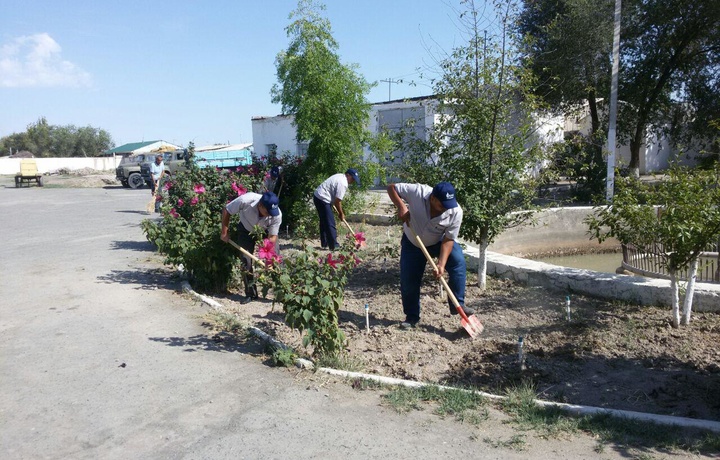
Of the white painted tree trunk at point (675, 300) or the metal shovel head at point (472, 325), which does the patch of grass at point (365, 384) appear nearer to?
the metal shovel head at point (472, 325)

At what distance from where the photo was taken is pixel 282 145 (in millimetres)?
30203

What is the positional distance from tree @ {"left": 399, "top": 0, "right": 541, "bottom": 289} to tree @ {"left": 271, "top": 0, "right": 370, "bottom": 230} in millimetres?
4035

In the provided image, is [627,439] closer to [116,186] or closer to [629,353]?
[629,353]

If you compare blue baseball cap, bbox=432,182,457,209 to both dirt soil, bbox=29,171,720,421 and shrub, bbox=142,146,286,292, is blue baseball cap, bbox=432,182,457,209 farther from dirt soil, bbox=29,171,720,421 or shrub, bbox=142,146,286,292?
shrub, bbox=142,146,286,292

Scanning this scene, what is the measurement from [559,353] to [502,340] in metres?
0.51

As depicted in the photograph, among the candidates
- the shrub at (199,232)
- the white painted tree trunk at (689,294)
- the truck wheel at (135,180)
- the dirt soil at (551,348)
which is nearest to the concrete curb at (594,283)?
the dirt soil at (551,348)

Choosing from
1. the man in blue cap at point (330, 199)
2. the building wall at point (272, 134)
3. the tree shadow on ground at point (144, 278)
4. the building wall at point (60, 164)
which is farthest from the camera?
the building wall at point (60, 164)

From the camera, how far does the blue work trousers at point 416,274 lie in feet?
18.7

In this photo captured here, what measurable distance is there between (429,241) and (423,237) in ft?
0.26

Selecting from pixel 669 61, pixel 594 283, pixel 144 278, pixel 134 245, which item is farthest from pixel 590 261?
pixel 669 61

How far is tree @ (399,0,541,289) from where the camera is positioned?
641cm

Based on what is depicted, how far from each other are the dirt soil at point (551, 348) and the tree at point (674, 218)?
1.60 feet

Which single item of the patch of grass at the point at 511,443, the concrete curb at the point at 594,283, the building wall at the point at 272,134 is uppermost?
the building wall at the point at 272,134

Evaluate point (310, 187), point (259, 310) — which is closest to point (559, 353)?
point (259, 310)
